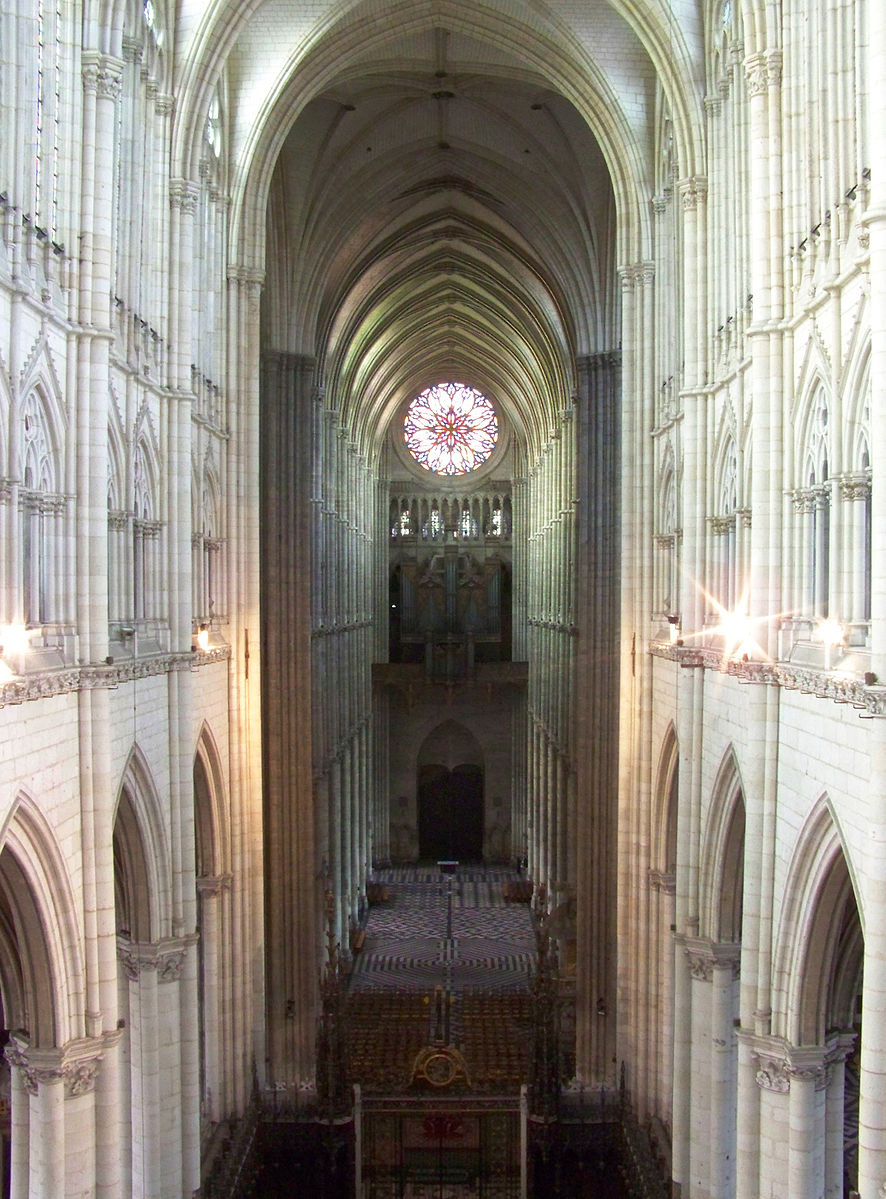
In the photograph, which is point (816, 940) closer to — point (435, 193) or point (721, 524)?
point (721, 524)

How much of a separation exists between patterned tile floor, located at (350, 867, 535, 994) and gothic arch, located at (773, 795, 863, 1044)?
24057mm

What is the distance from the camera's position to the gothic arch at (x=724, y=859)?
16938 millimetres

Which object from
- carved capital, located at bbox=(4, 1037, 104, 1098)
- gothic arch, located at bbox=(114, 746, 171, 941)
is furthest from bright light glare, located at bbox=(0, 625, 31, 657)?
carved capital, located at bbox=(4, 1037, 104, 1098)

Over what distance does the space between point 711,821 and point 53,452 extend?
33.7ft

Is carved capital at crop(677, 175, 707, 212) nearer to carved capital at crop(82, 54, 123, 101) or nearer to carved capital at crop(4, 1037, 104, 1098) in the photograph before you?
carved capital at crop(82, 54, 123, 101)

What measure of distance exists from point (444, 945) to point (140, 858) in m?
26.7

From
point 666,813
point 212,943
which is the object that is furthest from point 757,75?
point 212,943

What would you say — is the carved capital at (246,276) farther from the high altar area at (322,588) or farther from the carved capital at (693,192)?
the carved capital at (693,192)

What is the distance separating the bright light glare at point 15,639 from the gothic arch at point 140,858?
3.82m

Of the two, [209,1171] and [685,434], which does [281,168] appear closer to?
[685,434]

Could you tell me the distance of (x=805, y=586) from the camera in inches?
553

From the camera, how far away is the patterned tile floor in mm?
38312

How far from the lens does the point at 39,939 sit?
13141 millimetres

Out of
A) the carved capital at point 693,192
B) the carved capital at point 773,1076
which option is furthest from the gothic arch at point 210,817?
the carved capital at point 693,192
